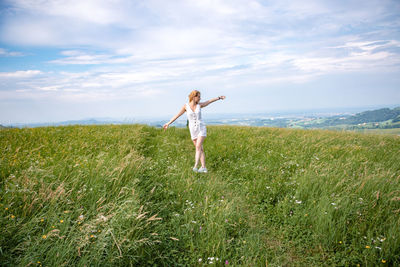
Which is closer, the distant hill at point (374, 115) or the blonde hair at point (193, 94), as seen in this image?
the blonde hair at point (193, 94)

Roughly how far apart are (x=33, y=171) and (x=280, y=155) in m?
8.52

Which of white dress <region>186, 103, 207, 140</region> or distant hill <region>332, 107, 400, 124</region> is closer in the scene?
white dress <region>186, 103, 207, 140</region>

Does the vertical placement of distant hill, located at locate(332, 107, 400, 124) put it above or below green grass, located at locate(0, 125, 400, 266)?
above

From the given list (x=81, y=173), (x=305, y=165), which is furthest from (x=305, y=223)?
(x=81, y=173)

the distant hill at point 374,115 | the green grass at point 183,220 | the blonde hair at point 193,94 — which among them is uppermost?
the blonde hair at point 193,94

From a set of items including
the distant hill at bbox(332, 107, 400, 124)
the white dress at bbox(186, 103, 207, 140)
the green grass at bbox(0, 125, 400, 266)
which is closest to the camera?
the green grass at bbox(0, 125, 400, 266)

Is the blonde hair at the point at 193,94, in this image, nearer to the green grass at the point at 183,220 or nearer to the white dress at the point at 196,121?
the white dress at the point at 196,121

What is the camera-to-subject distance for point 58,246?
314 centimetres

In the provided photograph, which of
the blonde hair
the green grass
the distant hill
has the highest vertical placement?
the blonde hair

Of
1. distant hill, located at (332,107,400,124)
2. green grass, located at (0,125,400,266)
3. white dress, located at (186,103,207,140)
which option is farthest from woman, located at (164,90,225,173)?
distant hill, located at (332,107,400,124)

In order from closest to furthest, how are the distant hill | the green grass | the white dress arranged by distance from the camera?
the green grass < the white dress < the distant hill

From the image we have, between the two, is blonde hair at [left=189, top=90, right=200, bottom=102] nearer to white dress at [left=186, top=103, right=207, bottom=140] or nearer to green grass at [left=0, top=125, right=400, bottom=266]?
white dress at [left=186, top=103, right=207, bottom=140]

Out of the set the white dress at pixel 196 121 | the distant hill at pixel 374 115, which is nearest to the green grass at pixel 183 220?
the white dress at pixel 196 121

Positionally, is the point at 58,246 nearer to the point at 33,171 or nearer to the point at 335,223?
the point at 33,171
